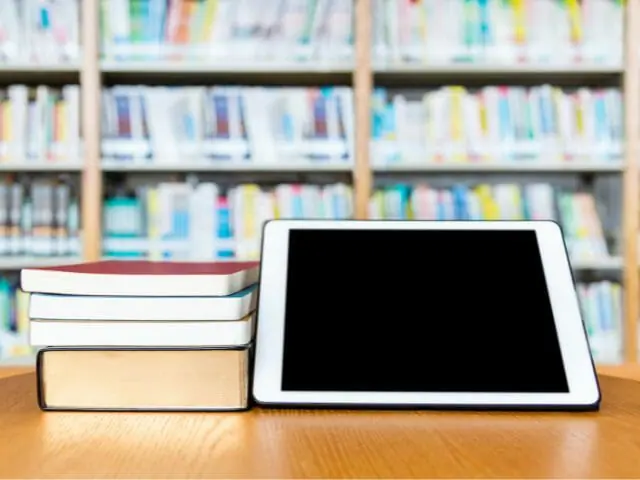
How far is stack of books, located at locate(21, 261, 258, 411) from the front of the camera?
25.9 inches

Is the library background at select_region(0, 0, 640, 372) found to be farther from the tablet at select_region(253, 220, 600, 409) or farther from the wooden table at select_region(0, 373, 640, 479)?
the wooden table at select_region(0, 373, 640, 479)

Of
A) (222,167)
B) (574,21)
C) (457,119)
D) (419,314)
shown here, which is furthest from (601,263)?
(419,314)

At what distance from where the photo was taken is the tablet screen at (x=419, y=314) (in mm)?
673

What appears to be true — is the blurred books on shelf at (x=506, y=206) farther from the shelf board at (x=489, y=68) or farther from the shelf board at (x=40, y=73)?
the shelf board at (x=40, y=73)

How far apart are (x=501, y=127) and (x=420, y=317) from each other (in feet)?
6.36

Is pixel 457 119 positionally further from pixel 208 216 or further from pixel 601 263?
pixel 208 216

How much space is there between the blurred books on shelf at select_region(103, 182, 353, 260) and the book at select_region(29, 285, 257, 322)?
1.85 m

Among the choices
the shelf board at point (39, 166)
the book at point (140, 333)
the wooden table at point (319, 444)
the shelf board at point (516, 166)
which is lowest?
the wooden table at point (319, 444)

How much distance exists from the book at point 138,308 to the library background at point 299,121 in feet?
5.99

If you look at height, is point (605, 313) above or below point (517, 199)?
below

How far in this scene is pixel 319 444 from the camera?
1.87ft

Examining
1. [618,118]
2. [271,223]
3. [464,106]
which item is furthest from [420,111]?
[271,223]

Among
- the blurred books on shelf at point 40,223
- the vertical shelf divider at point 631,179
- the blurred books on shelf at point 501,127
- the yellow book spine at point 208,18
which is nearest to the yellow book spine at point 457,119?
the blurred books on shelf at point 501,127

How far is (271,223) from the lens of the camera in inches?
30.3
